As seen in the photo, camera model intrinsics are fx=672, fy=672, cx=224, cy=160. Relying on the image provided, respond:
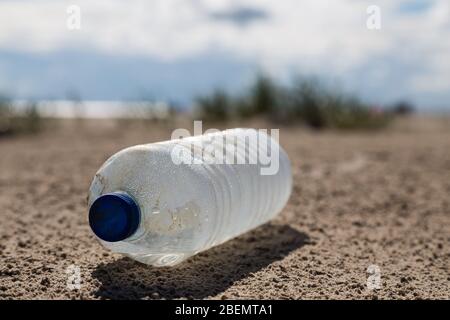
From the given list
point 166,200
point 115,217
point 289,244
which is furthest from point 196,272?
point 289,244

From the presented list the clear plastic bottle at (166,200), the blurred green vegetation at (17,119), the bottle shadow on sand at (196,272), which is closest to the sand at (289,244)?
the bottle shadow on sand at (196,272)

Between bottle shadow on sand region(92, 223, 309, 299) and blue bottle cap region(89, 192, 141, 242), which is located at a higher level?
blue bottle cap region(89, 192, 141, 242)

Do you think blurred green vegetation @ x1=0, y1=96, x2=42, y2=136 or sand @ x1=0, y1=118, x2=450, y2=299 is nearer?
sand @ x1=0, y1=118, x2=450, y2=299

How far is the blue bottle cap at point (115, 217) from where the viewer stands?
247 cm

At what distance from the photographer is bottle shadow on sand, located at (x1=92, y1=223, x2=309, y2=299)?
2.55 metres

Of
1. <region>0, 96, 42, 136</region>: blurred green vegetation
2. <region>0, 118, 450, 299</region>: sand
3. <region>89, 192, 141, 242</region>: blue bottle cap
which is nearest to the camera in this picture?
<region>89, 192, 141, 242</region>: blue bottle cap

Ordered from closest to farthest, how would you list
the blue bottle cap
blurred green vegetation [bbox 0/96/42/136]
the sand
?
the blue bottle cap < the sand < blurred green vegetation [bbox 0/96/42/136]

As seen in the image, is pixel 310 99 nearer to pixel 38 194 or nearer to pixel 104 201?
pixel 38 194

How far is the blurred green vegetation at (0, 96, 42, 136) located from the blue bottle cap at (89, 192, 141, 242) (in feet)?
27.1

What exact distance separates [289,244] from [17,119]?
26.3 feet

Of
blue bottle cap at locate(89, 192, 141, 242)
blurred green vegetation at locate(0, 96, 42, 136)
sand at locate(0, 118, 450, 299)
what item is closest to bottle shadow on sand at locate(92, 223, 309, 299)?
sand at locate(0, 118, 450, 299)

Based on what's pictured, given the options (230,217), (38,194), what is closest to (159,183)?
(230,217)

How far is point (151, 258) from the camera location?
2.78 meters

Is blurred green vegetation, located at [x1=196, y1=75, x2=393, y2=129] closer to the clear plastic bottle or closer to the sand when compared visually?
the sand
